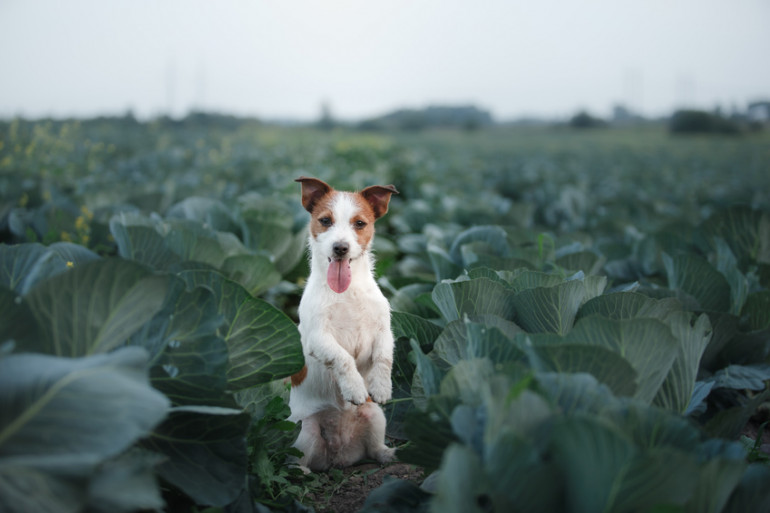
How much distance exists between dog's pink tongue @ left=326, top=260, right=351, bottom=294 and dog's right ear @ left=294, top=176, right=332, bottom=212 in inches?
14.1

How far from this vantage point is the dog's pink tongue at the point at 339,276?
2141 millimetres

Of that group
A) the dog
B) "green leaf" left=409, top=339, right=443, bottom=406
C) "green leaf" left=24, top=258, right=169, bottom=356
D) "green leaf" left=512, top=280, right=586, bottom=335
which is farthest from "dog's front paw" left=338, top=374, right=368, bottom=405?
"green leaf" left=24, top=258, right=169, bottom=356

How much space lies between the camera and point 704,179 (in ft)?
58.3

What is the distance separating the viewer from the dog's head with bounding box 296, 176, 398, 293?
214 cm

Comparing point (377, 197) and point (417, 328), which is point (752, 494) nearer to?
point (417, 328)

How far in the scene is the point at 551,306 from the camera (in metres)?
2.00

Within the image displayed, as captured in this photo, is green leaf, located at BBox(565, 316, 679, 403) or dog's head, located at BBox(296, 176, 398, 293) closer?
green leaf, located at BBox(565, 316, 679, 403)

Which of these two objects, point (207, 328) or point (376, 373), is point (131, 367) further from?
point (376, 373)

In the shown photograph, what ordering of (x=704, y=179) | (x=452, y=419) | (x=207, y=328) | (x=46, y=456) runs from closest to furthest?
(x=46, y=456) → (x=452, y=419) → (x=207, y=328) → (x=704, y=179)

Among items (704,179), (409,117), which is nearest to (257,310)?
(704,179)

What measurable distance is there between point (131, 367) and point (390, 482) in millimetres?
861

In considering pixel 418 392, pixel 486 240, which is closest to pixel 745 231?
pixel 486 240

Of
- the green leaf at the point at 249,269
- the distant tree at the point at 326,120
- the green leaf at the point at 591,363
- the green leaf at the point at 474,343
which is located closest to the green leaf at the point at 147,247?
the green leaf at the point at 249,269

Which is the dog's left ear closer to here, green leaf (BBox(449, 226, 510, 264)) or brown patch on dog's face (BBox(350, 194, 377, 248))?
brown patch on dog's face (BBox(350, 194, 377, 248))
